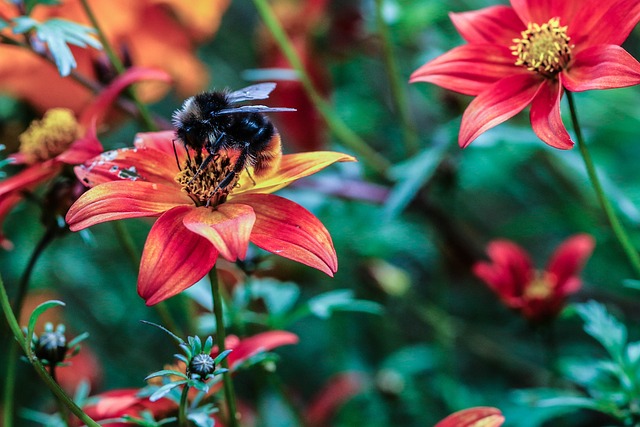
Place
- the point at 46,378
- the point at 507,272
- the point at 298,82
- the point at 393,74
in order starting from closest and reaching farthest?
the point at 46,378, the point at 507,272, the point at 393,74, the point at 298,82

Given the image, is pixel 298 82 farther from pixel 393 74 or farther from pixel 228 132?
pixel 228 132

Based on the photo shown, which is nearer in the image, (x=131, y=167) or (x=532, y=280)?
(x=131, y=167)

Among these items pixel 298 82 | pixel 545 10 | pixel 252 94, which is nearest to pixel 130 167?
pixel 252 94

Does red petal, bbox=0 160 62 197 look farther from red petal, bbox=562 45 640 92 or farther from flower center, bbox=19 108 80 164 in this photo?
red petal, bbox=562 45 640 92

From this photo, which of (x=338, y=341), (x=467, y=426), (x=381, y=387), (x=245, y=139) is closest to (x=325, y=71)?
(x=338, y=341)

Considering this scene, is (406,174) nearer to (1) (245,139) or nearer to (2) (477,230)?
(1) (245,139)

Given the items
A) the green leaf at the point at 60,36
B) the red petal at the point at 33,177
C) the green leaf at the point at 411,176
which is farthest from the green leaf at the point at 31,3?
the green leaf at the point at 411,176
